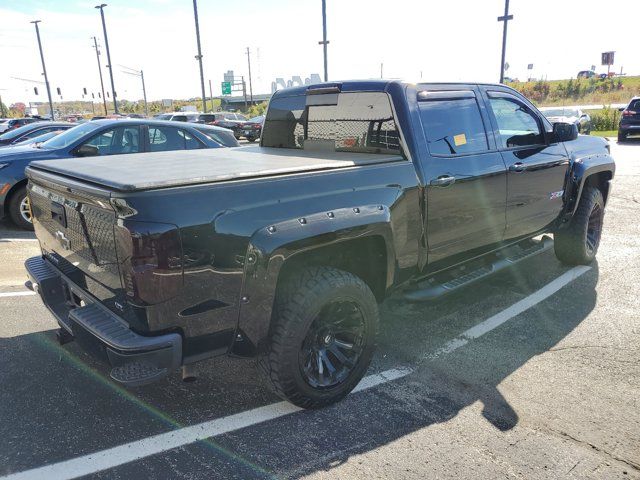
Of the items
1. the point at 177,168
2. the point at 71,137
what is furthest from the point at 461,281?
the point at 71,137

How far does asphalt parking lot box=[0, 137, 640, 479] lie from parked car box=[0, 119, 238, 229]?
3.49m

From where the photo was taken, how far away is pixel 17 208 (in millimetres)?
7461

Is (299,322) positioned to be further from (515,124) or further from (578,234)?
(578,234)

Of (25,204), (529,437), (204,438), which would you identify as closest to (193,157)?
(204,438)

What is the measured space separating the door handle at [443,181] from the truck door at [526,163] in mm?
844

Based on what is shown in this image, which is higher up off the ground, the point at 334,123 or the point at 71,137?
the point at 334,123

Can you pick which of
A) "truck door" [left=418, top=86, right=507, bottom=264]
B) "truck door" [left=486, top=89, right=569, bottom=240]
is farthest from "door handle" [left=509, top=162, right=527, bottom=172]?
"truck door" [left=418, top=86, right=507, bottom=264]

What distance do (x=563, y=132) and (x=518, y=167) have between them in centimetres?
97

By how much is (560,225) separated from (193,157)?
3.77 meters

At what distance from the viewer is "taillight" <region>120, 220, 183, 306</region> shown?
2.28m

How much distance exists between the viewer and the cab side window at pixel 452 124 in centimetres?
370

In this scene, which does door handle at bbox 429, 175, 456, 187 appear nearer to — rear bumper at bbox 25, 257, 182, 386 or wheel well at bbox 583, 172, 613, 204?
rear bumper at bbox 25, 257, 182, 386

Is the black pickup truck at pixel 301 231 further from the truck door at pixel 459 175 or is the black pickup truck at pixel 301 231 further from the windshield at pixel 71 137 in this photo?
the windshield at pixel 71 137

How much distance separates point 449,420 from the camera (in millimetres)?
2938
